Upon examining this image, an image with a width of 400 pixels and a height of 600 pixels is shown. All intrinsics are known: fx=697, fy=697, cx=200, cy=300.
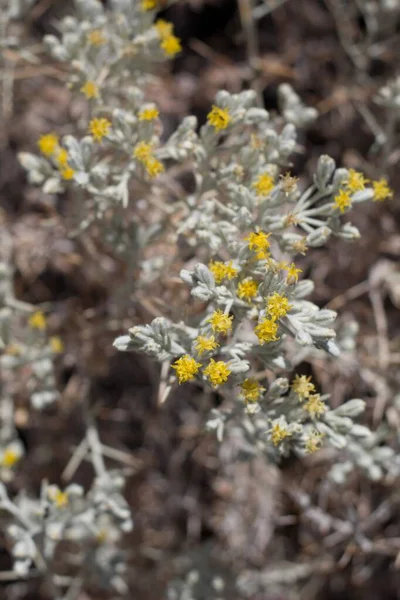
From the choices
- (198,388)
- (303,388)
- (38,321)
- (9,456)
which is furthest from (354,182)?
(9,456)

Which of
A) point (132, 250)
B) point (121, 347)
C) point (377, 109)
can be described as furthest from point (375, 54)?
point (121, 347)

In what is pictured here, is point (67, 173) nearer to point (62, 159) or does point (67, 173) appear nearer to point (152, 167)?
point (62, 159)

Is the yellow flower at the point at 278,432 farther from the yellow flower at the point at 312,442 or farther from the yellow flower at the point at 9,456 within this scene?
the yellow flower at the point at 9,456

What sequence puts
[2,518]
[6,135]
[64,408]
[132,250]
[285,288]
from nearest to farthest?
[285,288]
[132,250]
[2,518]
[64,408]
[6,135]

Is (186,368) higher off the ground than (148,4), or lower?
lower

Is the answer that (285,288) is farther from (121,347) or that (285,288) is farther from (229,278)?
(121,347)

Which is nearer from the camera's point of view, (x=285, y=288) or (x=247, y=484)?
(x=285, y=288)

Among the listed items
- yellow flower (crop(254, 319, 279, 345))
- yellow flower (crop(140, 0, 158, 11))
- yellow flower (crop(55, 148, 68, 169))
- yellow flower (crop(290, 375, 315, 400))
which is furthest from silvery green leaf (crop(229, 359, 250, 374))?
yellow flower (crop(140, 0, 158, 11))
